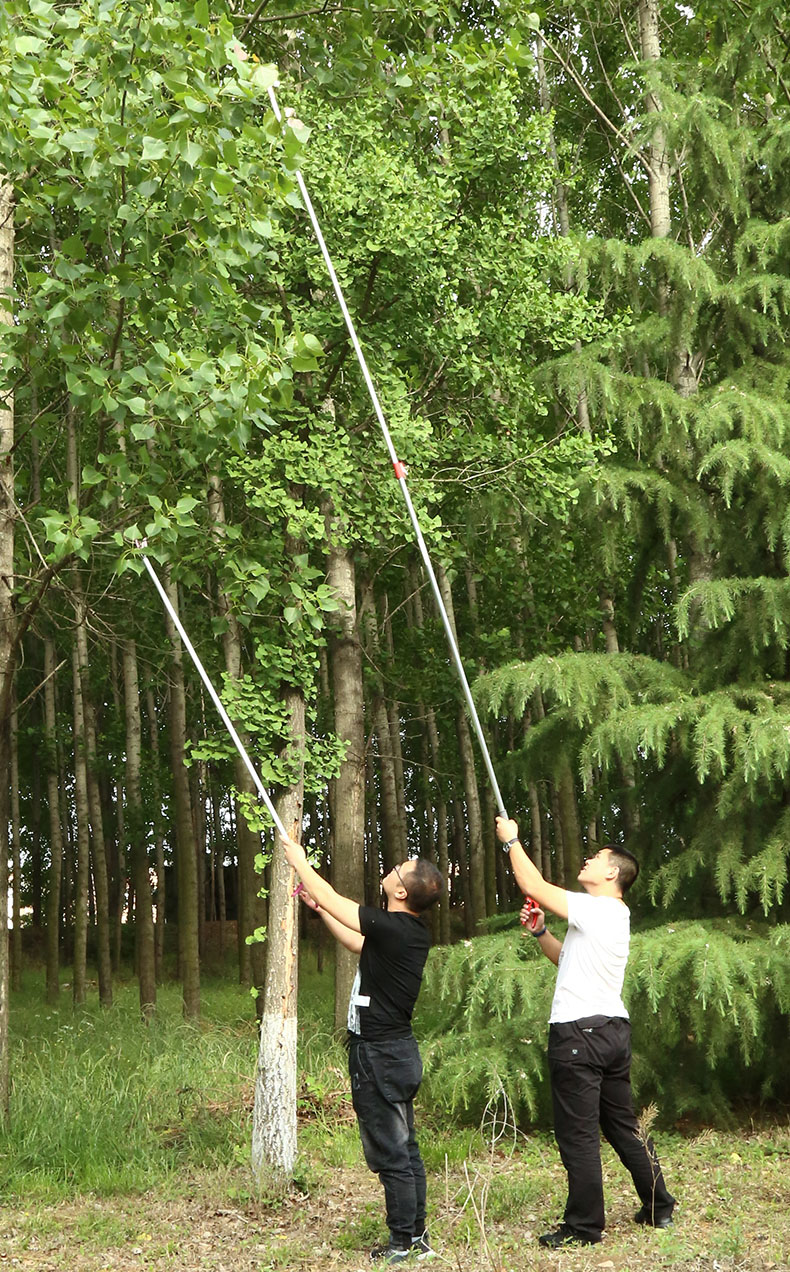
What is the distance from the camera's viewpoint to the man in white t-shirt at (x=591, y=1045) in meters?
5.18

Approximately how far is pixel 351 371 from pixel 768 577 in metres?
3.10

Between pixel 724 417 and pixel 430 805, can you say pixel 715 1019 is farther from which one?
pixel 430 805

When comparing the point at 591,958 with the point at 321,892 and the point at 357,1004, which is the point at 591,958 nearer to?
the point at 357,1004

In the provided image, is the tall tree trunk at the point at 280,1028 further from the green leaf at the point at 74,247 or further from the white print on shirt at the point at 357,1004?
the green leaf at the point at 74,247

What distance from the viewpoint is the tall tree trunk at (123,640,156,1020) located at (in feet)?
44.0

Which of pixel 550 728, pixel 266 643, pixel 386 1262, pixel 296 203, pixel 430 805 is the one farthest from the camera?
pixel 430 805

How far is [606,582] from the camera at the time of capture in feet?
42.7

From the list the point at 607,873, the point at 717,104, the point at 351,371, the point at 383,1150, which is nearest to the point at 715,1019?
the point at 607,873

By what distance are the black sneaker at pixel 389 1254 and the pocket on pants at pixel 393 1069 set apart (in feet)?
2.01

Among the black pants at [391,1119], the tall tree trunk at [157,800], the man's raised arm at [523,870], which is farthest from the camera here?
the tall tree trunk at [157,800]

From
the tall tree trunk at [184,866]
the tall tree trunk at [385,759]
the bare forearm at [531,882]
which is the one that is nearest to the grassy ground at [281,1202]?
the bare forearm at [531,882]

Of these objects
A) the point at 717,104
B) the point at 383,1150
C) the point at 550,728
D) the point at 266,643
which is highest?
the point at 717,104

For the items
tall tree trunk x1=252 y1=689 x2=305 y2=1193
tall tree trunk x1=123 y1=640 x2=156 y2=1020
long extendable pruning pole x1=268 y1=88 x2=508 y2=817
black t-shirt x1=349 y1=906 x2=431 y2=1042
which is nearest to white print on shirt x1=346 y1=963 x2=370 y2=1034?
black t-shirt x1=349 y1=906 x2=431 y2=1042

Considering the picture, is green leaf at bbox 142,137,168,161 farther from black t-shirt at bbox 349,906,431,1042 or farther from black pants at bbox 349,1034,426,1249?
black pants at bbox 349,1034,426,1249
